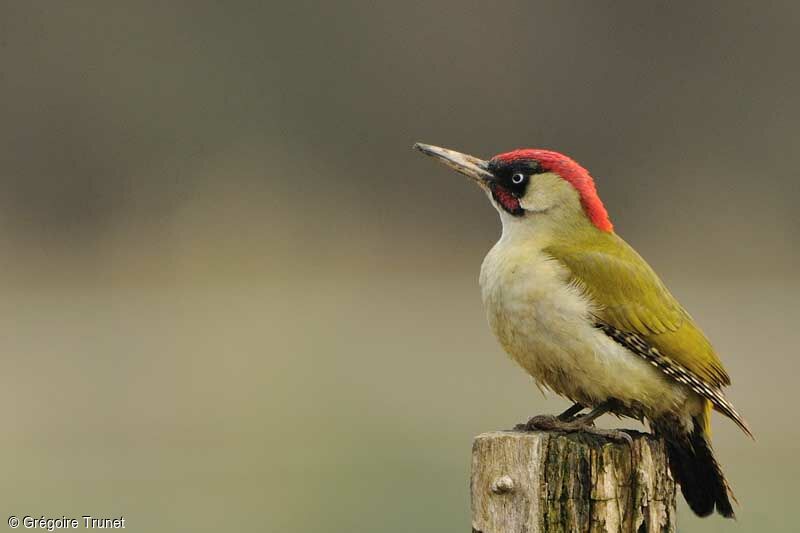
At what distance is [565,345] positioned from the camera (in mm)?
4707

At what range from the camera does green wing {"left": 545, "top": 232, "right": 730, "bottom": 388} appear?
15.7 ft

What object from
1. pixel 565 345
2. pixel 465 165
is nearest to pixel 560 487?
pixel 565 345

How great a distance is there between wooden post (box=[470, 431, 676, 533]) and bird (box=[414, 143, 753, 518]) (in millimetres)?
581

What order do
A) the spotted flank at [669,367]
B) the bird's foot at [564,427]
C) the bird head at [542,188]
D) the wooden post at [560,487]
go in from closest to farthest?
the wooden post at [560,487]
the bird's foot at [564,427]
the spotted flank at [669,367]
the bird head at [542,188]

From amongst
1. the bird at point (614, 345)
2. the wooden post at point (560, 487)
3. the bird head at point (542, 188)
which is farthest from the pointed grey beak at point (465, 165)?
the wooden post at point (560, 487)

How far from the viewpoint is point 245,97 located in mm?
17156

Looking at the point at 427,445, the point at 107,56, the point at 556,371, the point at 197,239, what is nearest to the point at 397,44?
the point at 107,56

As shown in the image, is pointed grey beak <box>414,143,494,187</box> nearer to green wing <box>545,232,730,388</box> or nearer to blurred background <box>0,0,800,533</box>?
green wing <box>545,232,730,388</box>

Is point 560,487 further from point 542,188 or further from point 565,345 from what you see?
point 542,188

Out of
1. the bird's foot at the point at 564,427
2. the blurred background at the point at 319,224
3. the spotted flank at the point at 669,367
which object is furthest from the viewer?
the blurred background at the point at 319,224

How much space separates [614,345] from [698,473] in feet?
1.50

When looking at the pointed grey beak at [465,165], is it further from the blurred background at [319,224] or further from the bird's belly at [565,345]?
the blurred background at [319,224]

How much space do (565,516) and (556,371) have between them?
0.97 m

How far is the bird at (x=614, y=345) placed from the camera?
472 centimetres
